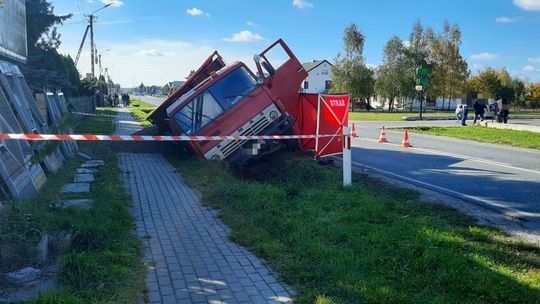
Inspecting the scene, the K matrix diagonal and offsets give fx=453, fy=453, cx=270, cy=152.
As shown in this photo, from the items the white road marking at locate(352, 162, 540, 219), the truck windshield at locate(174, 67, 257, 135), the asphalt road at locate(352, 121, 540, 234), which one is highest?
the truck windshield at locate(174, 67, 257, 135)

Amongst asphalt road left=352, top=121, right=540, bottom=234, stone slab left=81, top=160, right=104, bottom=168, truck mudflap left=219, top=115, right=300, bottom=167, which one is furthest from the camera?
stone slab left=81, top=160, right=104, bottom=168

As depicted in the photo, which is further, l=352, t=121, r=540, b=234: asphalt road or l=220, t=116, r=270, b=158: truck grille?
l=220, t=116, r=270, b=158: truck grille

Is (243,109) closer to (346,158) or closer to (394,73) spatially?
(346,158)

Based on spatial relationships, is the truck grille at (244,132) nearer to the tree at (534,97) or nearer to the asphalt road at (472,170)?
the asphalt road at (472,170)

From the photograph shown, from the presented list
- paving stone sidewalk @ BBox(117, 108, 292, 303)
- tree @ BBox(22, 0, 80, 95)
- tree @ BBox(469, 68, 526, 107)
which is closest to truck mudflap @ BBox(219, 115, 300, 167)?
paving stone sidewalk @ BBox(117, 108, 292, 303)

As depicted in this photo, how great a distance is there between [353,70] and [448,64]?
12.6m

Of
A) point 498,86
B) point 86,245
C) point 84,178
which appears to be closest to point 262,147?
point 84,178

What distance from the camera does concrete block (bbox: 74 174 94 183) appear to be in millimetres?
8370

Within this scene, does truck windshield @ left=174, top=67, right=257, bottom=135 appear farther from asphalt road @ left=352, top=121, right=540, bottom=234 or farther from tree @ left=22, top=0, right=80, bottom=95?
tree @ left=22, top=0, right=80, bottom=95

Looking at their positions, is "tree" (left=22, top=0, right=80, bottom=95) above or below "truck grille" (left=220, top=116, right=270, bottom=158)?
above

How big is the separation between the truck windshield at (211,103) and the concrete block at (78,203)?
4056 mm

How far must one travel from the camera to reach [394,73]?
61594 millimetres

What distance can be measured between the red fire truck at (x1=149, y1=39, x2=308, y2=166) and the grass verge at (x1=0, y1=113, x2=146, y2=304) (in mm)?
3591

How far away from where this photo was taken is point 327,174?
8.75m
